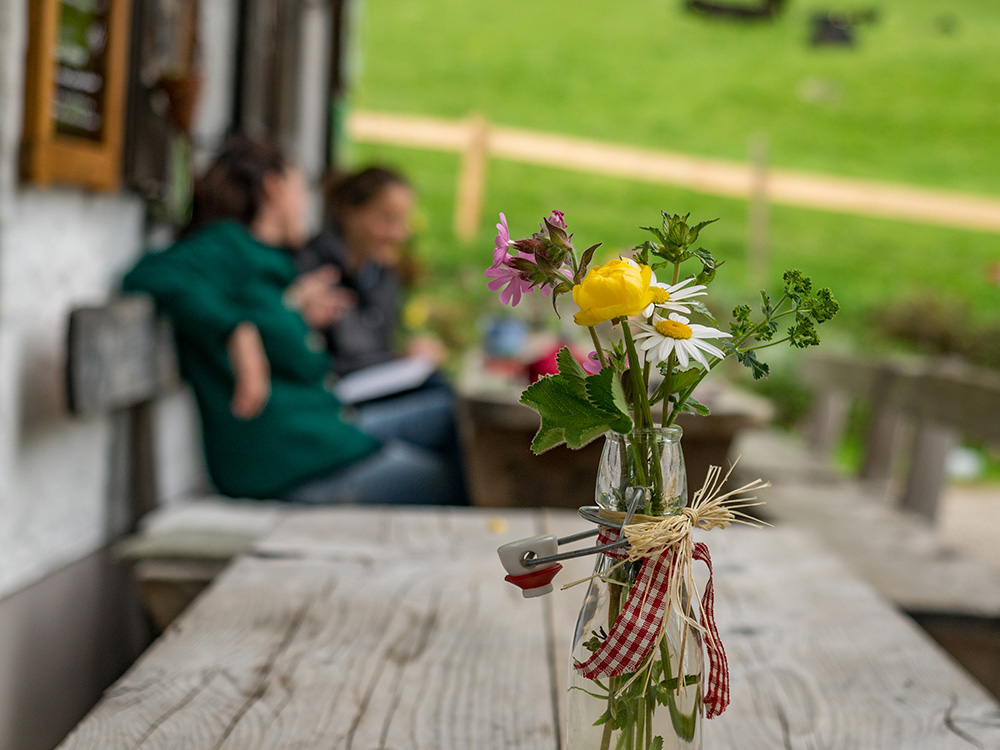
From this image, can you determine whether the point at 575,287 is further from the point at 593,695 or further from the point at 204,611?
the point at 204,611

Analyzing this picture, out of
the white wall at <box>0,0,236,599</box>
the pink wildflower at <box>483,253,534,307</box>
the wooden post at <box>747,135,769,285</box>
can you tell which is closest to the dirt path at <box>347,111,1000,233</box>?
the wooden post at <box>747,135,769,285</box>

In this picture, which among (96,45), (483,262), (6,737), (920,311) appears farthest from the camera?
(483,262)

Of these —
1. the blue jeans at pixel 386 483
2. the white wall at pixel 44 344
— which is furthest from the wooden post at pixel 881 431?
the white wall at pixel 44 344

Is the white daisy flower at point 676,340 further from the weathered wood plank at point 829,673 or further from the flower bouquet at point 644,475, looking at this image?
the weathered wood plank at point 829,673

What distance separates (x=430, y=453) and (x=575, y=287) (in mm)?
2376

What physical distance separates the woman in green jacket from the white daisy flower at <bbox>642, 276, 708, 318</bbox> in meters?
1.50

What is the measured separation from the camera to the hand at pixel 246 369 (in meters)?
2.00

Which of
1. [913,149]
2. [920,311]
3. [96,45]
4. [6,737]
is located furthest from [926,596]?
[913,149]

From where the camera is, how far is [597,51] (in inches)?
459

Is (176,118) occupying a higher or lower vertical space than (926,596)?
higher

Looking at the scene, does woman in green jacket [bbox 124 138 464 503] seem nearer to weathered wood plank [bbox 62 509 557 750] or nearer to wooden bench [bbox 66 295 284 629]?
wooden bench [bbox 66 295 284 629]

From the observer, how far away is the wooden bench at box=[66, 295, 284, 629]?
170 centimetres

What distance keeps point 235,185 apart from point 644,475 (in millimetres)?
1913

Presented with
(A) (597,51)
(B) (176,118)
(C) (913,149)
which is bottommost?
(B) (176,118)
